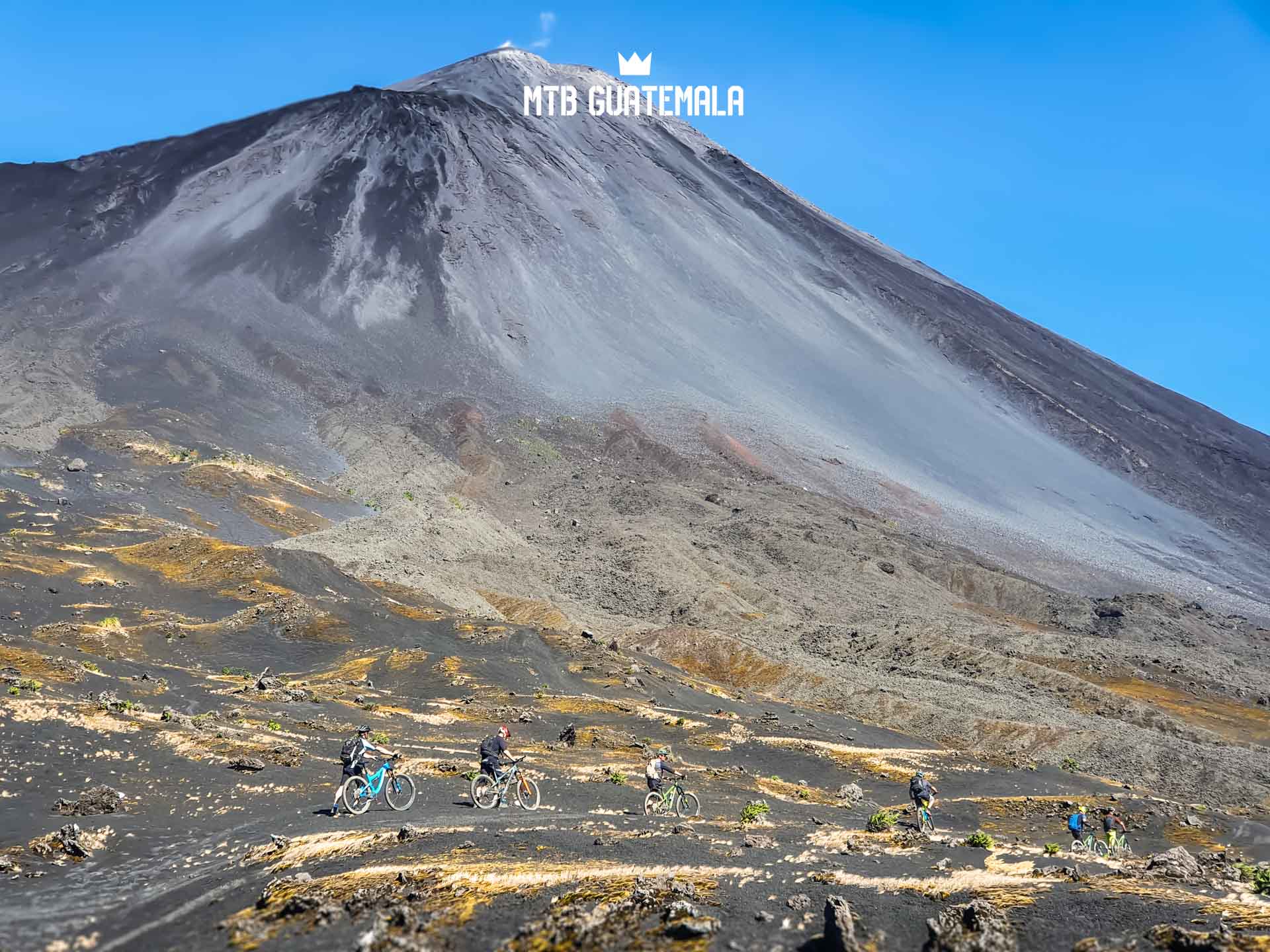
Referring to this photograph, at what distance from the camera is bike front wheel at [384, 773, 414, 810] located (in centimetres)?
1527

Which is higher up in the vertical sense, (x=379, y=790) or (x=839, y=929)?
(x=839, y=929)

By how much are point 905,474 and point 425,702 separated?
75441mm

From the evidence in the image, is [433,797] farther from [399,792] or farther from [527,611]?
[527,611]

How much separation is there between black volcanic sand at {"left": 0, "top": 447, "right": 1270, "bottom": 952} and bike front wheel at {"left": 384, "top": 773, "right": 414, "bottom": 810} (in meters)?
0.27

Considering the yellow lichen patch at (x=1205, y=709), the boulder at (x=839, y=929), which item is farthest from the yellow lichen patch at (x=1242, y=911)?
the yellow lichen patch at (x=1205, y=709)

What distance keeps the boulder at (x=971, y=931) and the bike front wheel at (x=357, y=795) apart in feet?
30.6

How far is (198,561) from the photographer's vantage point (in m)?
42.4

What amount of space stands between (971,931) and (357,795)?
389 inches

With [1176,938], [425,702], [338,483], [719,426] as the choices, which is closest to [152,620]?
[425,702]

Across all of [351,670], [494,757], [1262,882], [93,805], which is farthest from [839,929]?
[351,670]

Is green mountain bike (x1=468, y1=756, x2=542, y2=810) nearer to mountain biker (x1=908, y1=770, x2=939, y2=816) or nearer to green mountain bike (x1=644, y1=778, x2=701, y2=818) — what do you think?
green mountain bike (x1=644, y1=778, x2=701, y2=818)

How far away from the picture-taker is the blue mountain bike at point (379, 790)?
14.5 m

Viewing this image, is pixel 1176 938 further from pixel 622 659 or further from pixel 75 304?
pixel 75 304

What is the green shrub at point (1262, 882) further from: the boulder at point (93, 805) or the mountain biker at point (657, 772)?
the boulder at point (93, 805)
